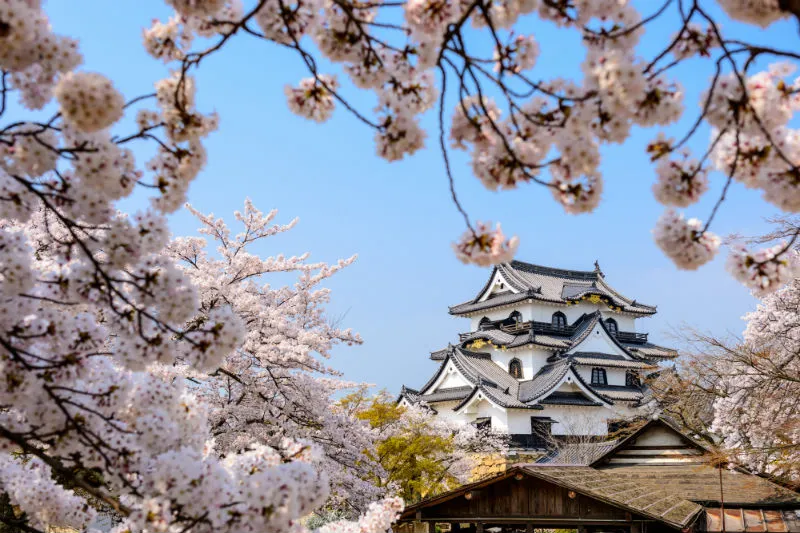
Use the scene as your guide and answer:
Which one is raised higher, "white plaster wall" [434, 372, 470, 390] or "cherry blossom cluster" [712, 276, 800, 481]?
"white plaster wall" [434, 372, 470, 390]

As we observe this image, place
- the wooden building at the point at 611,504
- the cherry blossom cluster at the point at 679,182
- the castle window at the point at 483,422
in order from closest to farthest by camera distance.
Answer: the cherry blossom cluster at the point at 679,182, the wooden building at the point at 611,504, the castle window at the point at 483,422

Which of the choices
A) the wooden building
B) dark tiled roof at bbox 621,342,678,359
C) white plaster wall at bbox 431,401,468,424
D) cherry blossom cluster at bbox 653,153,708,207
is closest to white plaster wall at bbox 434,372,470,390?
white plaster wall at bbox 431,401,468,424

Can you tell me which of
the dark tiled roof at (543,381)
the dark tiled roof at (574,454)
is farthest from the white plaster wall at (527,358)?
the dark tiled roof at (574,454)

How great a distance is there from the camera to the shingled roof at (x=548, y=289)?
40656 mm

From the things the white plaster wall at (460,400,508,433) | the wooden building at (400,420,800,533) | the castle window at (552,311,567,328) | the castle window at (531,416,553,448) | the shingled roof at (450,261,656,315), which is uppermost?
the shingled roof at (450,261,656,315)

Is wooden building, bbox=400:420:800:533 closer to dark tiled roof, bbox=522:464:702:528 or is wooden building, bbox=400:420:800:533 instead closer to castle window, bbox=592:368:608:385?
dark tiled roof, bbox=522:464:702:528

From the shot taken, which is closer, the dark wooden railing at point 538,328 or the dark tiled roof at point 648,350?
the dark wooden railing at point 538,328

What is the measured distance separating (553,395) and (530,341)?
11.3 ft

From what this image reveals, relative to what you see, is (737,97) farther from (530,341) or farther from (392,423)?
(530,341)

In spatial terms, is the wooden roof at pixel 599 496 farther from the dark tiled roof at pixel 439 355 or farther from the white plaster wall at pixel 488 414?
the dark tiled roof at pixel 439 355

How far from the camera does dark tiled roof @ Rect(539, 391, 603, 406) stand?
116ft

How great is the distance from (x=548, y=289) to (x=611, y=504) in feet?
111

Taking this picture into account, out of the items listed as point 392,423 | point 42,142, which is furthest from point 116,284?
point 392,423

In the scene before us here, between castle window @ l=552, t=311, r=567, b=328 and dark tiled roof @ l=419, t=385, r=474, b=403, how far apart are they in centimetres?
815
